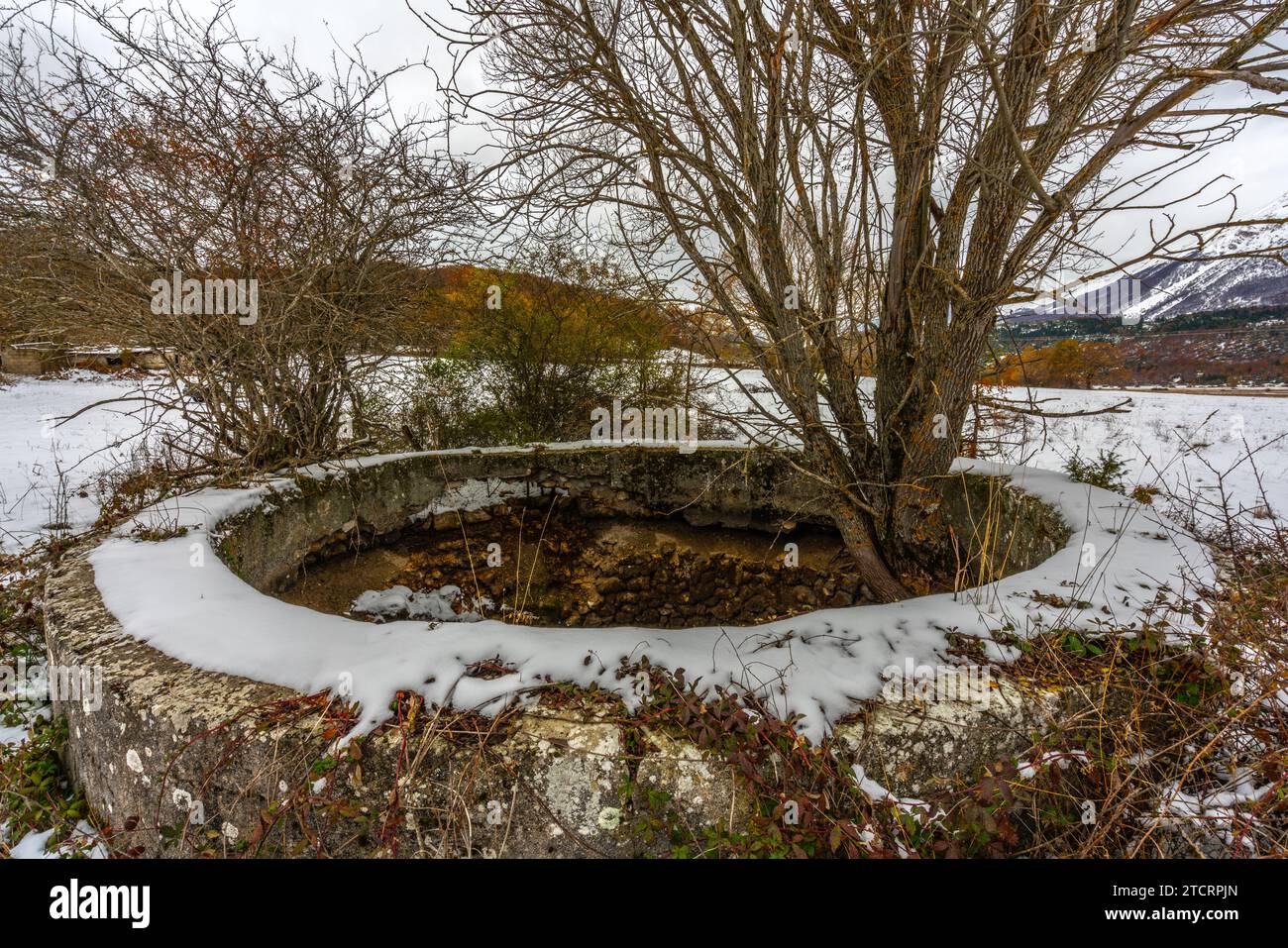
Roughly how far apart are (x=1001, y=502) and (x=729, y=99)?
10.8 feet

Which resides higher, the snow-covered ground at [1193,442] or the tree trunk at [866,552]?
the snow-covered ground at [1193,442]

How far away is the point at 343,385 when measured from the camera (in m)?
5.22

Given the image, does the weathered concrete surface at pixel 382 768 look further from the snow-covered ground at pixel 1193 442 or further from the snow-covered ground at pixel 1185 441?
the snow-covered ground at pixel 1193 442

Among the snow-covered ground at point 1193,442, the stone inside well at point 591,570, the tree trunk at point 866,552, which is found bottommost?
the stone inside well at point 591,570

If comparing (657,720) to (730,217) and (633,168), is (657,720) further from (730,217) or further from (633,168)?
(633,168)

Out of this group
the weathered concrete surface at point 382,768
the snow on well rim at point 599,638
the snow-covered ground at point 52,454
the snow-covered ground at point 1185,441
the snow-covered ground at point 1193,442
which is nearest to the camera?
the weathered concrete surface at point 382,768

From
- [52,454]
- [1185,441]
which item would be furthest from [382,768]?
[1185,441]

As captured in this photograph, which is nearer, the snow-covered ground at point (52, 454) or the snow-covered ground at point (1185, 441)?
the snow-covered ground at point (52, 454)

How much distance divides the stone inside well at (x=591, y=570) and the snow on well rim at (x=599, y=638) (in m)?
1.74

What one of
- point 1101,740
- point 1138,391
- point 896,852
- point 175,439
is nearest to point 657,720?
point 896,852

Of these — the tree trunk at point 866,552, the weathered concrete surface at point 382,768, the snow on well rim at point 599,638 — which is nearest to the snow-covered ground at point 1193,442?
the tree trunk at point 866,552

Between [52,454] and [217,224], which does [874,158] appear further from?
[52,454]

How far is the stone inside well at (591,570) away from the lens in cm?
437

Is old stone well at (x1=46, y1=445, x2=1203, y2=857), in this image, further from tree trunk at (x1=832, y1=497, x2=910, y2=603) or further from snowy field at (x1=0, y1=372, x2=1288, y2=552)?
snowy field at (x1=0, y1=372, x2=1288, y2=552)
